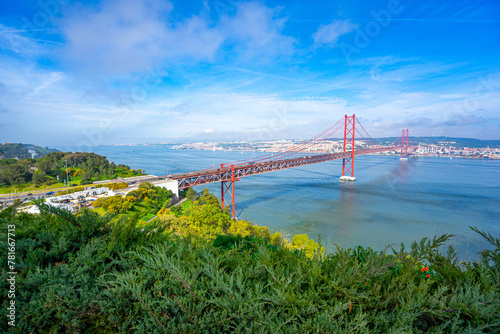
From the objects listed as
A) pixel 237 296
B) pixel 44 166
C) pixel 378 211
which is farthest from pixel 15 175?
pixel 378 211

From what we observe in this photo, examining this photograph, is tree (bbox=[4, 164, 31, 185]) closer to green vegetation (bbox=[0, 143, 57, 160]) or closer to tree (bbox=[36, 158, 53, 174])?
tree (bbox=[36, 158, 53, 174])

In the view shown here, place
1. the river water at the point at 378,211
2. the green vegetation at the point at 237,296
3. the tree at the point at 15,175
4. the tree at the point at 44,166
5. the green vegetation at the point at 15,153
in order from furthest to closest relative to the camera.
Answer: the green vegetation at the point at 15,153 → the tree at the point at 44,166 → the tree at the point at 15,175 → the river water at the point at 378,211 → the green vegetation at the point at 237,296

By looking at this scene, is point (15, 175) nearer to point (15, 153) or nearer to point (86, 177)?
point (86, 177)

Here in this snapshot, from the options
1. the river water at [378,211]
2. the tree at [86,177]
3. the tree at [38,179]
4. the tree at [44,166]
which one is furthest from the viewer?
the tree at [44,166]

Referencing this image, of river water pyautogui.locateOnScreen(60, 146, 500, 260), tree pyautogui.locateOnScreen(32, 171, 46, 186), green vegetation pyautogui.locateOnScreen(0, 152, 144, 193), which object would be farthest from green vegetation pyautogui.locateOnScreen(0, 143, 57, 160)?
river water pyautogui.locateOnScreen(60, 146, 500, 260)

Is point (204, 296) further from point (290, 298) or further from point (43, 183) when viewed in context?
point (43, 183)

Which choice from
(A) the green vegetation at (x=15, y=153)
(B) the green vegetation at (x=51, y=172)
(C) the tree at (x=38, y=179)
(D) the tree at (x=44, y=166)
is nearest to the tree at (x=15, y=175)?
(B) the green vegetation at (x=51, y=172)

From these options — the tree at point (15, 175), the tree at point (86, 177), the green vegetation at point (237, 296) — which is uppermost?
the green vegetation at point (237, 296)

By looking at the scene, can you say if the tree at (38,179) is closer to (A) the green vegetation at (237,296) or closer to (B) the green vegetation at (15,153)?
(B) the green vegetation at (15,153)

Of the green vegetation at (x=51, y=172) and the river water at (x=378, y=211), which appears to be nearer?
the river water at (x=378, y=211)
